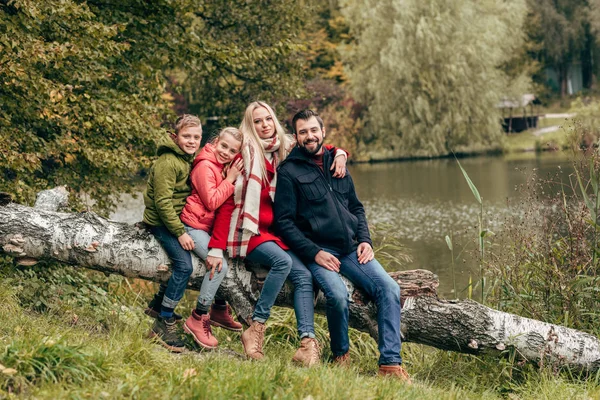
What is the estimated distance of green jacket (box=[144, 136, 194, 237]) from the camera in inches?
194

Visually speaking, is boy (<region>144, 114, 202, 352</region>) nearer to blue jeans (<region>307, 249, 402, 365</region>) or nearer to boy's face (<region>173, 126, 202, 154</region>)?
boy's face (<region>173, 126, 202, 154</region>)

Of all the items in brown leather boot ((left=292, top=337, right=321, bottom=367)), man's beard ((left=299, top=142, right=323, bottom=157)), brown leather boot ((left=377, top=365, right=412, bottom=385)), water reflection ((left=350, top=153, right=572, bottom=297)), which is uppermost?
man's beard ((left=299, top=142, right=323, bottom=157))

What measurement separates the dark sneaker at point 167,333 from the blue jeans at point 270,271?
1.80 ft

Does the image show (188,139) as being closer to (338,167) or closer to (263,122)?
(263,122)

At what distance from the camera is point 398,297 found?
16.3 feet

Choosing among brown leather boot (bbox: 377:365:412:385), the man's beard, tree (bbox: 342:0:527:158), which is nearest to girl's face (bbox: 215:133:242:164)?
the man's beard

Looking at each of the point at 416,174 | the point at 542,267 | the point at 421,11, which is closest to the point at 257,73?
the point at 542,267

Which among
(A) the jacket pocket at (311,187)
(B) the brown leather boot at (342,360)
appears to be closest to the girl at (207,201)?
(A) the jacket pocket at (311,187)

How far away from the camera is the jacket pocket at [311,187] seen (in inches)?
201

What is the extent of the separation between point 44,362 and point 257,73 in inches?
387

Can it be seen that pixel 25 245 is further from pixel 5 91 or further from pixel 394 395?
pixel 394 395

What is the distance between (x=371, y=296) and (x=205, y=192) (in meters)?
1.31

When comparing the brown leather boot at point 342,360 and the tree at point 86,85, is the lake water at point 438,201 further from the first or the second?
the brown leather boot at point 342,360

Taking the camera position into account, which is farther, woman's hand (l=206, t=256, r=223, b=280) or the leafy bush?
the leafy bush
